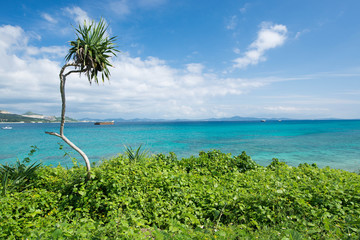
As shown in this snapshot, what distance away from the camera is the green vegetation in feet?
12.1

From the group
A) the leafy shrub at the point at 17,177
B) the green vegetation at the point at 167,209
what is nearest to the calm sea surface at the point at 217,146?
the leafy shrub at the point at 17,177

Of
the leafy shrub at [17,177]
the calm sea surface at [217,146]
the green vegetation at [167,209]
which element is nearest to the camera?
the green vegetation at [167,209]

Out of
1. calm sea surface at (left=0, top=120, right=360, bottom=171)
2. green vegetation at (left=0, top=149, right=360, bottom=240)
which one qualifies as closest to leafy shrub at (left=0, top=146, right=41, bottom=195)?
green vegetation at (left=0, top=149, right=360, bottom=240)

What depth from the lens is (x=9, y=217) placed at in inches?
165

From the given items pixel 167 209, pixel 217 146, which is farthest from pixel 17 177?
pixel 217 146

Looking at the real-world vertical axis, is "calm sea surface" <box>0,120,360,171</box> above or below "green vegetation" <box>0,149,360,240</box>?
below

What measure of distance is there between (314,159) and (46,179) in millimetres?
22895

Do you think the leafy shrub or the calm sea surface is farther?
the calm sea surface

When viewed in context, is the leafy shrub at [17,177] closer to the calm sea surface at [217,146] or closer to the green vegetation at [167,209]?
the green vegetation at [167,209]

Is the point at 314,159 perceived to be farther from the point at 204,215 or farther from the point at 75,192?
the point at 75,192

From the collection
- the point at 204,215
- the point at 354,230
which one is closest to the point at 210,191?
the point at 204,215

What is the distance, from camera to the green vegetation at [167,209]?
12.1 ft

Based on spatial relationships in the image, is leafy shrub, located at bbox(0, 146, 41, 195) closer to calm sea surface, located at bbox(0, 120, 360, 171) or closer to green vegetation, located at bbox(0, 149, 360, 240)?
green vegetation, located at bbox(0, 149, 360, 240)

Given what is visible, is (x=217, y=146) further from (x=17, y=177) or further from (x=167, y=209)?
(x=17, y=177)
